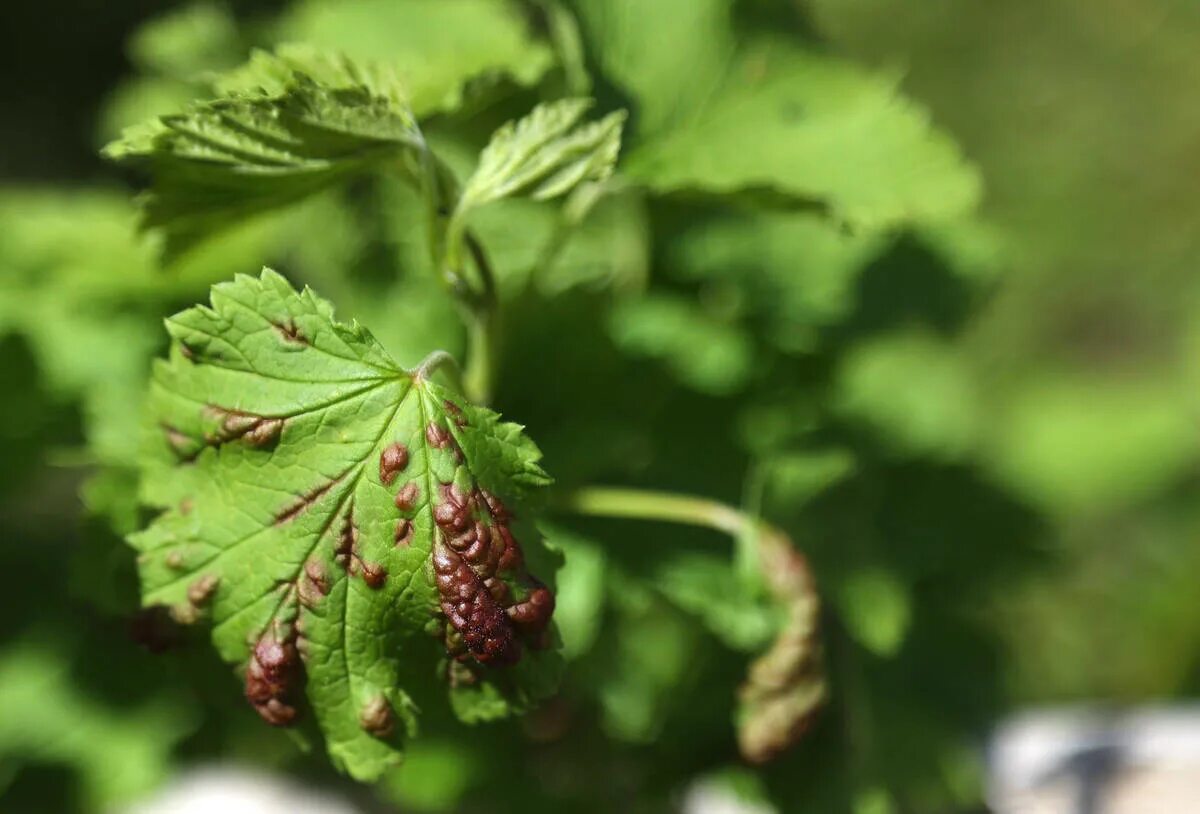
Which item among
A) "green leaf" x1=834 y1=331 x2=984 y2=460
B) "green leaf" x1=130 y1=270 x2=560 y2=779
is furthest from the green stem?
"green leaf" x1=834 y1=331 x2=984 y2=460

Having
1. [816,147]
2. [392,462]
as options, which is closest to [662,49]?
[816,147]

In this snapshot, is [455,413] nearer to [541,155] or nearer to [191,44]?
[541,155]

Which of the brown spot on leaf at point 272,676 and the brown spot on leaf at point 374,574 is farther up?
the brown spot on leaf at point 374,574

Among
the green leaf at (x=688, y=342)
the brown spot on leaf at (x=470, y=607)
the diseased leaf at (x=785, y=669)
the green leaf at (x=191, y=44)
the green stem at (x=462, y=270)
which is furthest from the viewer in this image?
the green leaf at (x=191, y=44)

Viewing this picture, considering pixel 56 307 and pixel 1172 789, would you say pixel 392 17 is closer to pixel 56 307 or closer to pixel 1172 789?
pixel 56 307

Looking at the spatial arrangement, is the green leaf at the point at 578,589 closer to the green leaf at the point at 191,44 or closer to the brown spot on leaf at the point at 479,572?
the brown spot on leaf at the point at 479,572

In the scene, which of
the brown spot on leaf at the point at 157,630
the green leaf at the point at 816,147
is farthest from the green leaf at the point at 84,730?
the green leaf at the point at 816,147
